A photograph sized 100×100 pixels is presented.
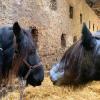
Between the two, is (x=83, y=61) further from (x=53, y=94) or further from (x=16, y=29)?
(x=53, y=94)

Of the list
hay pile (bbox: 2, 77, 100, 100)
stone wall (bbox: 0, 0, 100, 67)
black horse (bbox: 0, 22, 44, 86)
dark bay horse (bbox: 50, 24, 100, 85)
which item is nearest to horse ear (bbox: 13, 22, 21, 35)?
black horse (bbox: 0, 22, 44, 86)

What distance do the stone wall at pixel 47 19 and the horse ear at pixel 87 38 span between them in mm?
6181

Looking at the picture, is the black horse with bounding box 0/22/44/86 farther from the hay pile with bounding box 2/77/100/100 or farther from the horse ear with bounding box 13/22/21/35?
the hay pile with bounding box 2/77/100/100

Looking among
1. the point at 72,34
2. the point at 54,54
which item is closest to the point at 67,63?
the point at 54,54

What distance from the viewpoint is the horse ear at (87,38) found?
261 centimetres

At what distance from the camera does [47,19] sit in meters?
12.4

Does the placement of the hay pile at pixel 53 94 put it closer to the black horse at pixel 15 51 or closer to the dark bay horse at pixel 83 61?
the black horse at pixel 15 51

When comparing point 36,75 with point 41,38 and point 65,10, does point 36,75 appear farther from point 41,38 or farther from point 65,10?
point 65,10

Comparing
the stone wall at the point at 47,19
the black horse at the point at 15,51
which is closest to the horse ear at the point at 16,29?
the black horse at the point at 15,51

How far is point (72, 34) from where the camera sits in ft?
54.8

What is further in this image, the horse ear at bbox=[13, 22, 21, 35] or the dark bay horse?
the horse ear at bbox=[13, 22, 21, 35]

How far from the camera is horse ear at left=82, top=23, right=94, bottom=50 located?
2605 mm

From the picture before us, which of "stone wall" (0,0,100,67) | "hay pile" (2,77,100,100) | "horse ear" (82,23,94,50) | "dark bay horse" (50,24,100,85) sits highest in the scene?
"horse ear" (82,23,94,50)

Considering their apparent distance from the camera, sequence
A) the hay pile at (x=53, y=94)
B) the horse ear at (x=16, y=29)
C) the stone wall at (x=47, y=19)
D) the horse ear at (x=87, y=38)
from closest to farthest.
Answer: the horse ear at (x=87, y=38) → the horse ear at (x=16, y=29) → the hay pile at (x=53, y=94) → the stone wall at (x=47, y=19)
